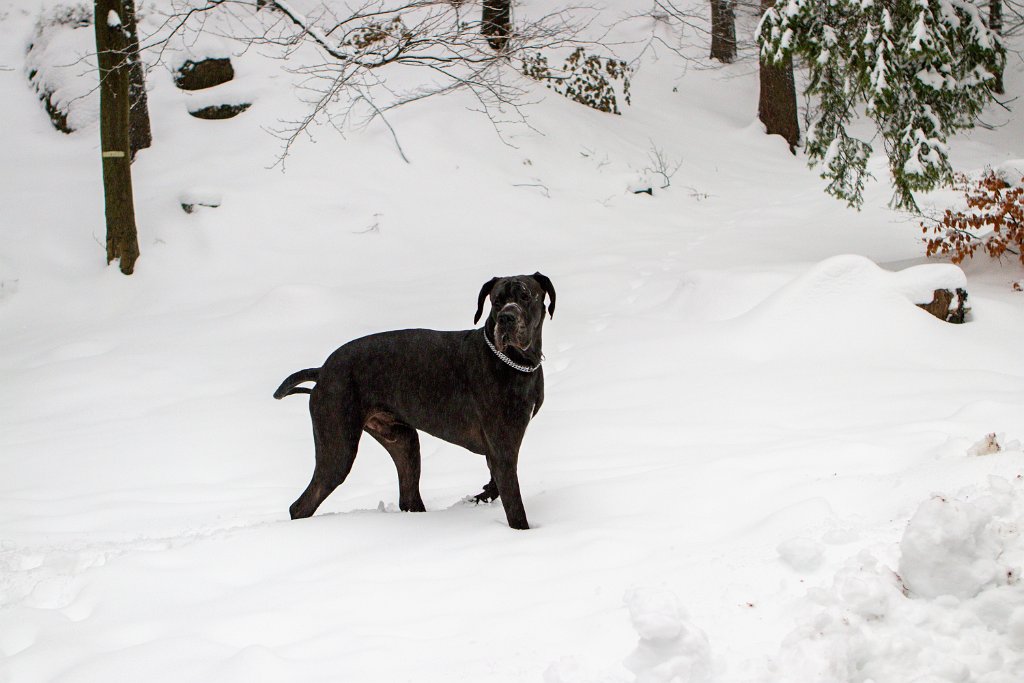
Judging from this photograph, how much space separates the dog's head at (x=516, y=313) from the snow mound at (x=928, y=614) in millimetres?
1692

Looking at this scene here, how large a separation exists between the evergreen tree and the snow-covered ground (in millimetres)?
1419

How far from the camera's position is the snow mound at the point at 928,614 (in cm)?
243

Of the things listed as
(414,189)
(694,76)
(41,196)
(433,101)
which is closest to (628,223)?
(414,189)

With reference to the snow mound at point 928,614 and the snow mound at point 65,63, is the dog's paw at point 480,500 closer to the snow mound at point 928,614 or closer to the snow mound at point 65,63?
the snow mound at point 928,614

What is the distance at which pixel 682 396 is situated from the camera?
20.6 feet

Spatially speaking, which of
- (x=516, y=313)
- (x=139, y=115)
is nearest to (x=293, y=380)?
(x=516, y=313)

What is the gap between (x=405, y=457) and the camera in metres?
4.58

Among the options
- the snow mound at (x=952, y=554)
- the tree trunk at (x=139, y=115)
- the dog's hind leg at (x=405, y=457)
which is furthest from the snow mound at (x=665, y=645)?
the tree trunk at (x=139, y=115)

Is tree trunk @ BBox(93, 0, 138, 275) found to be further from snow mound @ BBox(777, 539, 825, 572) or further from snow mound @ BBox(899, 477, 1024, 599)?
snow mound @ BBox(899, 477, 1024, 599)

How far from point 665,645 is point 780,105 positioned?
1799 centimetres

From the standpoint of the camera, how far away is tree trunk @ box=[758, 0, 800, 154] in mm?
18297

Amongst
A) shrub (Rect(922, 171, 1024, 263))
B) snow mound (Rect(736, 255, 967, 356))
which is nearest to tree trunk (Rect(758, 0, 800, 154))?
shrub (Rect(922, 171, 1024, 263))

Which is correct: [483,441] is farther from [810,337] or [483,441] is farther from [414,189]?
[414,189]

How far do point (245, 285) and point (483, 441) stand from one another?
6.91 m
